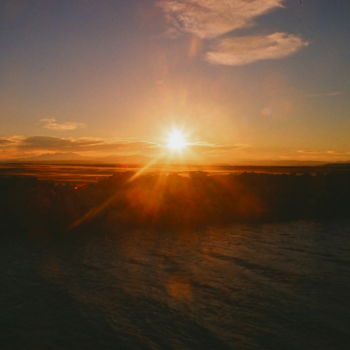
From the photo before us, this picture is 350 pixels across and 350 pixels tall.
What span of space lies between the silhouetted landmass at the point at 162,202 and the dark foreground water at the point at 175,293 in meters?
2.57

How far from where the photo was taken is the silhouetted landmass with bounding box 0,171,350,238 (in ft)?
57.4

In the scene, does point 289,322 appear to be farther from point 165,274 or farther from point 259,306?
point 165,274

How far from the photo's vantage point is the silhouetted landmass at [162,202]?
57.4 feet

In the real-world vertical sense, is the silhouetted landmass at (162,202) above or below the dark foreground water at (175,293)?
above

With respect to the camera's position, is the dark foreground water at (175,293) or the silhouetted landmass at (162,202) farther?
the silhouetted landmass at (162,202)

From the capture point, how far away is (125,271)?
36.4 ft

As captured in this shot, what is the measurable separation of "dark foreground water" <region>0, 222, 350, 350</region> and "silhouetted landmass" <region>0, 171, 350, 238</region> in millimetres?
2573

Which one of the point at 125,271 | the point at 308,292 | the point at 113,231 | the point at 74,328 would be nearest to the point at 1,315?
the point at 74,328

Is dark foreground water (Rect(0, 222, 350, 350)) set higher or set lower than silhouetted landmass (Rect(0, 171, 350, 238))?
lower

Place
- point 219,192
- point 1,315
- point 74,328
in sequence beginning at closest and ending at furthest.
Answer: point 74,328 < point 1,315 < point 219,192

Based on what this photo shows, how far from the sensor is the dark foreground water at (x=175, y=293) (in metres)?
7.33

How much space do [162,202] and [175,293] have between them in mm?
10037

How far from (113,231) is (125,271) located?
5.62m

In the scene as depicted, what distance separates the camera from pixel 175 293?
9.40 metres
